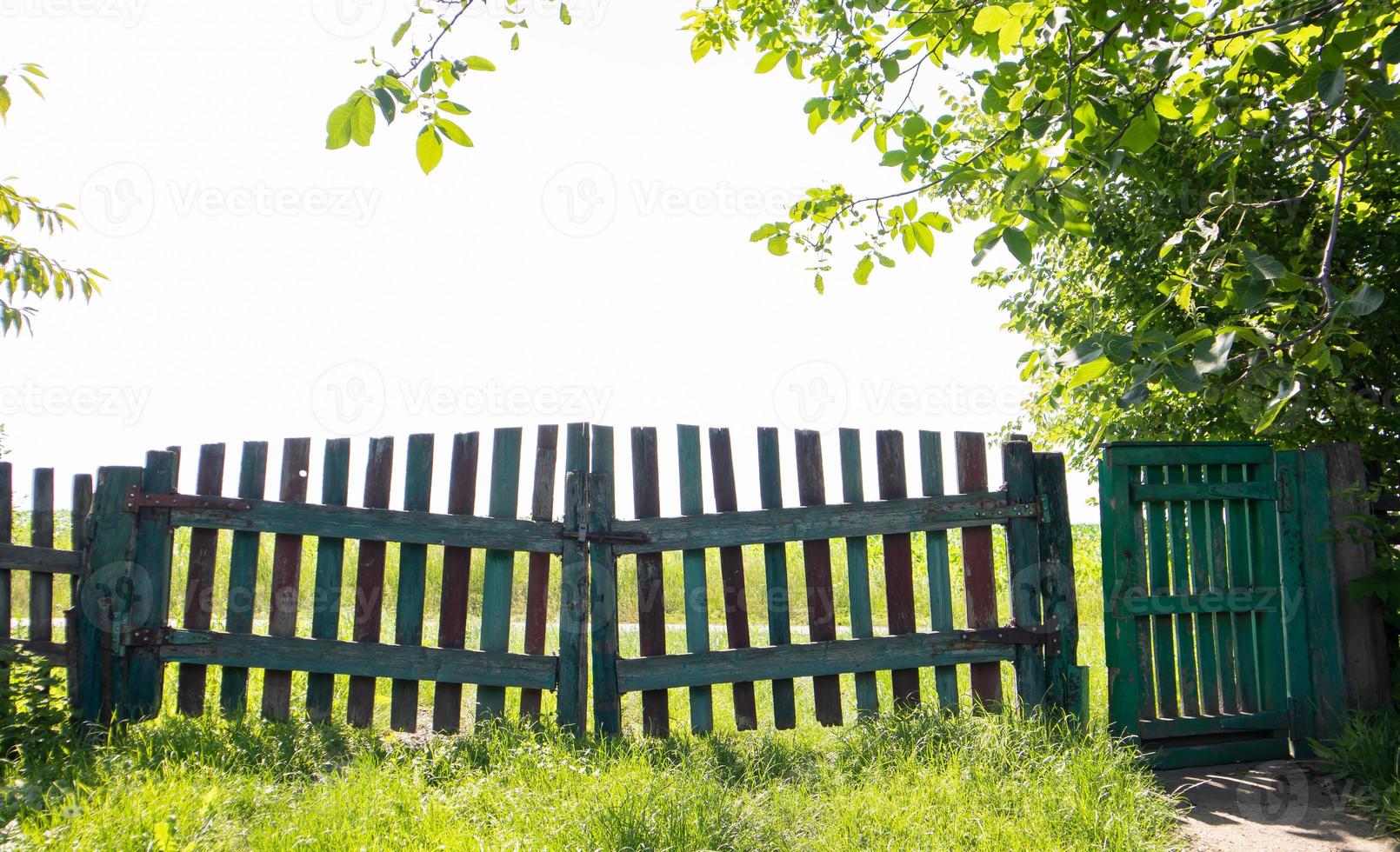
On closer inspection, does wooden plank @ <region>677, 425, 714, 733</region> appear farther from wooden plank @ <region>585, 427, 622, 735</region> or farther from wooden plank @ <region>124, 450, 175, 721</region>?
wooden plank @ <region>124, 450, 175, 721</region>

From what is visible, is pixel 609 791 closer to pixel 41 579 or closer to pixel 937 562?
pixel 937 562

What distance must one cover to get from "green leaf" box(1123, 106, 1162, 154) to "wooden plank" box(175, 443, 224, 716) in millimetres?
4940

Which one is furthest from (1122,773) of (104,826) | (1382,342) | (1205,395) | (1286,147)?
(104,826)

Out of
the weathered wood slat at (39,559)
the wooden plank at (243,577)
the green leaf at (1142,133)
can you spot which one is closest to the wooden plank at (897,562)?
the green leaf at (1142,133)

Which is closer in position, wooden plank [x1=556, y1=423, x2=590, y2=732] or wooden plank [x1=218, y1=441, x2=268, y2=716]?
wooden plank [x1=556, y1=423, x2=590, y2=732]

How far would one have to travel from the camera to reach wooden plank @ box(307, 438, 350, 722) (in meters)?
5.46

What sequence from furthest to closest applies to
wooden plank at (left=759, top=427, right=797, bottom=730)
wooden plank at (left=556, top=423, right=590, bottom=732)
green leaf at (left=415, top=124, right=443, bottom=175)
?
wooden plank at (left=759, top=427, right=797, bottom=730) < wooden plank at (left=556, top=423, right=590, bottom=732) < green leaf at (left=415, top=124, right=443, bottom=175)

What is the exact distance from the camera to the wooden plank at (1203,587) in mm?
5668

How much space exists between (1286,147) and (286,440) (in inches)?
252

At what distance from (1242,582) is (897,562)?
7.04 feet

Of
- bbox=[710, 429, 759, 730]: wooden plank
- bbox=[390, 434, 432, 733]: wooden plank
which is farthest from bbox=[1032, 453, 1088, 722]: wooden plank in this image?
bbox=[390, 434, 432, 733]: wooden plank

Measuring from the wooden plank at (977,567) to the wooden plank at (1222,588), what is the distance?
4.47 ft

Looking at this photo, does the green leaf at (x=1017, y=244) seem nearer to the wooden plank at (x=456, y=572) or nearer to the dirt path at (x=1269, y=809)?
the dirt path at (x=1269, y=809)

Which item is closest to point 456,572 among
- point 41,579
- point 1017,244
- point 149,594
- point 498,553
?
point 498,553
